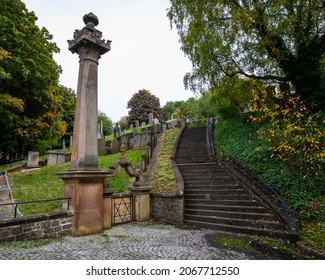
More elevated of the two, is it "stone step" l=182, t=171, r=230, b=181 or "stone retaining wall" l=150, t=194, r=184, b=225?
"stone step" l=182, t=171, r=230, b=181

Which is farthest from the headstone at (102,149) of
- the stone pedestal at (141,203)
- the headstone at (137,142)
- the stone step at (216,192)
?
the stone step at (216,192)

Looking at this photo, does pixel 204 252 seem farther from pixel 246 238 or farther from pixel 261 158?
pixel 261 158

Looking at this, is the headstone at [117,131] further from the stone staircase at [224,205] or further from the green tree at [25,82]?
the stone staircase at [224,205]

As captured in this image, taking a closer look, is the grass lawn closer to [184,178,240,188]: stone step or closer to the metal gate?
the metal gate

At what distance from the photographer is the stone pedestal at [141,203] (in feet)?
32.4

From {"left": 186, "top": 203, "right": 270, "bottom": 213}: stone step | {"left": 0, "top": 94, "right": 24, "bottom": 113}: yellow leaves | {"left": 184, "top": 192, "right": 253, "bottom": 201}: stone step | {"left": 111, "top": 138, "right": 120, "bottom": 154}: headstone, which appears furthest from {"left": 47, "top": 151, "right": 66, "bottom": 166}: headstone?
{"left": 186, "top": 203, "right": 270, "bottom": 213}: stone step

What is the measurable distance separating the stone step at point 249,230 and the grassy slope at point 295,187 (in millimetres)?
377

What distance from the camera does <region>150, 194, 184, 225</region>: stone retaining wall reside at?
9344mm

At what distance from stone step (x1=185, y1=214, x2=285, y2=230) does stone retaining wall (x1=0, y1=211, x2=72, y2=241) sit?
4.52 meters

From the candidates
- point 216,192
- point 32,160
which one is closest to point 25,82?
point 32,160

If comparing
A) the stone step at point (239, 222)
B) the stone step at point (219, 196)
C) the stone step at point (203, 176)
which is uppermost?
the stone step at point (203, 176)

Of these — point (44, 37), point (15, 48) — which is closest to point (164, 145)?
point (15, 48)

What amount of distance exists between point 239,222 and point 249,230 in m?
0.54

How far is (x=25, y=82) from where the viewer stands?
17016mm
